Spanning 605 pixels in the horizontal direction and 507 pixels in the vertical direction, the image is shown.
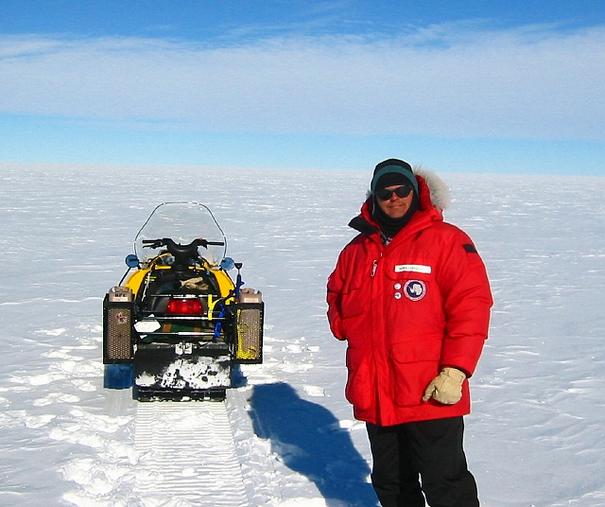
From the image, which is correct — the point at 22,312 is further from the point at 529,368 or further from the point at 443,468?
the point at 443,468

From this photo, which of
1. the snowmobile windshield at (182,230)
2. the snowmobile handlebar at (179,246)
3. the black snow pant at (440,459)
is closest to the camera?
the black snow pant at (440,459)

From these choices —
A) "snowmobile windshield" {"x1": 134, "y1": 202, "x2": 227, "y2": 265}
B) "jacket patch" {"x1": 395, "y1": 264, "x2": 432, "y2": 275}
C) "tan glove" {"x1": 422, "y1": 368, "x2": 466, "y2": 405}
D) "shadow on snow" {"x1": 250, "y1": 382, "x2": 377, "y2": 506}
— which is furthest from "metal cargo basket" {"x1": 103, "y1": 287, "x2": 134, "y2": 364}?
"tan glove" {"x1": 422, "y1": 368, "x2": 466, "y2": 405}

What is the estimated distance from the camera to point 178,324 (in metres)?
4.88

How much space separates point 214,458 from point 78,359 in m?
2.21

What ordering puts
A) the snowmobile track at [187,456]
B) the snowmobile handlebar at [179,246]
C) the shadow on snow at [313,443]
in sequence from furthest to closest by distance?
the snowmobile handlebar at [179,246] → the shadow on snow at [313,443] → the snowmobile track at [187,456]

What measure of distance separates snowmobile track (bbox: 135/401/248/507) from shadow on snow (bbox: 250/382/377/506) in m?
0.27

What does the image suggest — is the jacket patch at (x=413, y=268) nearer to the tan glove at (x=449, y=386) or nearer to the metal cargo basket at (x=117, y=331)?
the tan glove at (x=449, y=386)

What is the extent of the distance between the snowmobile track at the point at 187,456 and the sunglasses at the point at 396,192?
62.9 inches

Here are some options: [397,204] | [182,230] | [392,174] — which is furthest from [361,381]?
[182,230]

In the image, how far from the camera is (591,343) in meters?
6.34

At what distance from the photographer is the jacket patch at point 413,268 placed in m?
2.41

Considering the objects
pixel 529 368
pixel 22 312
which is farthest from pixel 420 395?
pixel 22 312

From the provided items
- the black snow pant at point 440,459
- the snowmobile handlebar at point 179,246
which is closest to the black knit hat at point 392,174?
the black snow pant at point 440,459

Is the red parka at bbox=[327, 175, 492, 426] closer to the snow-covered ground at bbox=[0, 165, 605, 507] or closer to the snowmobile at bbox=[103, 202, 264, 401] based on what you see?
the snow-covered ground at bbox=[0, 165, 605, 507]
